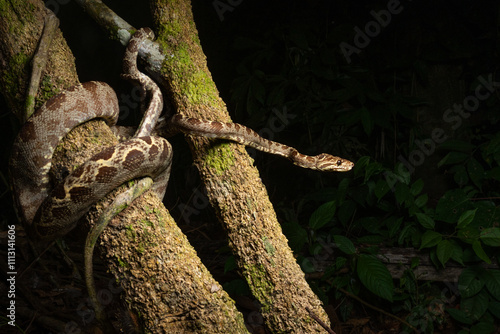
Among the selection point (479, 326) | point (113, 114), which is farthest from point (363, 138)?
point (113, 114)

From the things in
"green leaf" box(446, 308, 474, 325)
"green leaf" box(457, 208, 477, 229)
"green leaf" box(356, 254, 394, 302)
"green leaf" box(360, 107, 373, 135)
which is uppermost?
"green leaf" box(360, 107, 373, 135)

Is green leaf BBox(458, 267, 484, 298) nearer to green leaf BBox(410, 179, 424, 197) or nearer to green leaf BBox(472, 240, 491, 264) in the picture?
green leaf BBox(472, 240, 491, 264)

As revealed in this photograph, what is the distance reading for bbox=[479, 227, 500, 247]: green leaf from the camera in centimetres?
261

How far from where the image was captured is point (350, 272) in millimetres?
2902

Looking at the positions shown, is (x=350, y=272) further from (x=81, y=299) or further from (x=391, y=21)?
(x=391, y=21)

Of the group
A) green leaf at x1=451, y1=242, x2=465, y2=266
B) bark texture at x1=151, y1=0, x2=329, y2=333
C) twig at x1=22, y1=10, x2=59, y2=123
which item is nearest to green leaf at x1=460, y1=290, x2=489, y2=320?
green leaf at x1=451, y1=242, x2=465, y2=266

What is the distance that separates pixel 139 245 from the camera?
1.46 m

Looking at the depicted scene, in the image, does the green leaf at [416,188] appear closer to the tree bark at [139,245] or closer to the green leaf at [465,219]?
the green leaf at [465,219]

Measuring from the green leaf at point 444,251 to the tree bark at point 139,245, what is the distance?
1666 mm

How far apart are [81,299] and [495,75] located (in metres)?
3.73

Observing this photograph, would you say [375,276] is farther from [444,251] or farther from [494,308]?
[494,308]

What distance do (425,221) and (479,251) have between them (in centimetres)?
38

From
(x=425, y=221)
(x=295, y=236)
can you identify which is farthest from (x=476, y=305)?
(x=295, y=236)

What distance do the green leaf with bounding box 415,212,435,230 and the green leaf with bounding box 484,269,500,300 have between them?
1.51 ft
